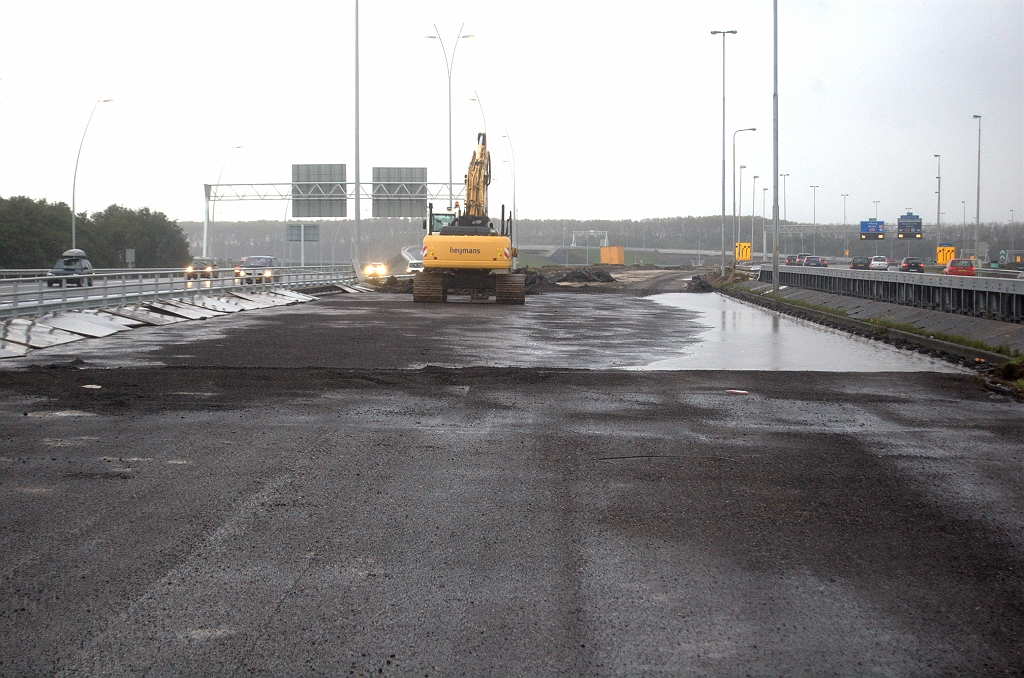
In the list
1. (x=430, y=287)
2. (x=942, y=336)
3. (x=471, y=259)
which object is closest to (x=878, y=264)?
(x=471, y=259)

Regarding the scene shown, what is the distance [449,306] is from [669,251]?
474 feet

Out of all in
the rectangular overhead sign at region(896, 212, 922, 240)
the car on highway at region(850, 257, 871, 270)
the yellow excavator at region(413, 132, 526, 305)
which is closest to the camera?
the yellow excavator at region(413, 132, 526, 305)

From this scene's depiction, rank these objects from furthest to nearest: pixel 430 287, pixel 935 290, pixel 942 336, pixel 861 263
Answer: pixel 861 263, pixel 430 287, pixel 935 290, pixel 942 336

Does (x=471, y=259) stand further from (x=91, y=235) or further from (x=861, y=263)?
(x=861, y=263)

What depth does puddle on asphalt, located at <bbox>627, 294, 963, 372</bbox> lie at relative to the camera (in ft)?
54.6

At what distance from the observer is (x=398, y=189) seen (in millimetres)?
69250

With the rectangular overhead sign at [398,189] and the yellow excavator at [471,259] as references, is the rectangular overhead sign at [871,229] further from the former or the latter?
the yellow excavator at [471,259]

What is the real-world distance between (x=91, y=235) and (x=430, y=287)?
43805 millimetres

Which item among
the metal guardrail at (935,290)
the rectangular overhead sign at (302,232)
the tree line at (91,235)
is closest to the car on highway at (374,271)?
the rectangular overhead sign at (302,232)

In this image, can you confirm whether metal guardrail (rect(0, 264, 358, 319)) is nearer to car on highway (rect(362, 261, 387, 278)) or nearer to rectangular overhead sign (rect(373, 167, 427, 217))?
car on highway (rect(362, 261, 387, 278))

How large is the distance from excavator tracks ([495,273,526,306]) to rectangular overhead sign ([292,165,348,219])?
32646mm

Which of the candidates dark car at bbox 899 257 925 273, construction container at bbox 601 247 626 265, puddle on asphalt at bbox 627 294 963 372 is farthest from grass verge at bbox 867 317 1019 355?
construction container at bbox 601 247 626 265

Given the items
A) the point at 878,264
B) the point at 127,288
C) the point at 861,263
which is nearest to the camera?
the point at 127,288

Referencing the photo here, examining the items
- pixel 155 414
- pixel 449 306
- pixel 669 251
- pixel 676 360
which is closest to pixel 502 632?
pixel 155 414
